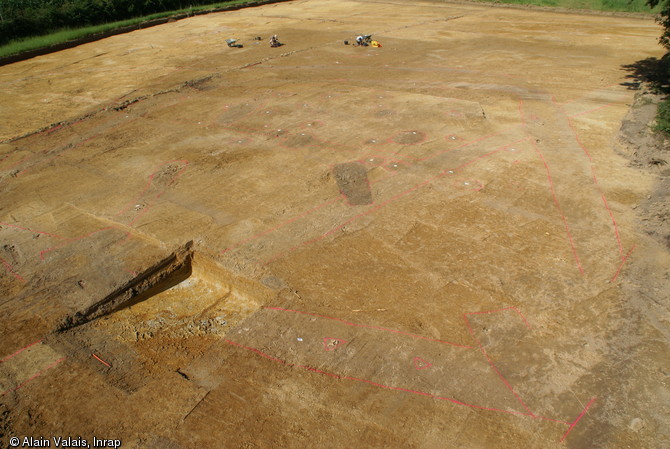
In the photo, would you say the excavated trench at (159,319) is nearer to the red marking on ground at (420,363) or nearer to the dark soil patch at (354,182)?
the red marking on ground at (420,363)

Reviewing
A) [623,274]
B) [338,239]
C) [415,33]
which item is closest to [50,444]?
[338,239]

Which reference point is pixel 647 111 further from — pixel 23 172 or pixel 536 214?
pixel 23 172

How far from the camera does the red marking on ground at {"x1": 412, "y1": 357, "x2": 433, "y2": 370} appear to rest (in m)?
6.39

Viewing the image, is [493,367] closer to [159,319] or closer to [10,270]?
[159,319]

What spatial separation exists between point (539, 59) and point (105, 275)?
63.5ft

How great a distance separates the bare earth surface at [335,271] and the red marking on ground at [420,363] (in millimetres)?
25

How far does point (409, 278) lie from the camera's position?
8.07 metres

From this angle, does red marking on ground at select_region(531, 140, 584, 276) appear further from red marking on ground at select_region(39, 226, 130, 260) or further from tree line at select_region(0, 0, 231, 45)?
tree line at select_region(0, 0, 231, 45)

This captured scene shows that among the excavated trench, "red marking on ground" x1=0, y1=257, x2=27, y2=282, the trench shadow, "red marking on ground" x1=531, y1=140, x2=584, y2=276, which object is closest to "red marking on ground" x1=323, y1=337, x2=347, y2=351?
the excavated trench

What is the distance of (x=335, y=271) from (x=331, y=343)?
1736mm

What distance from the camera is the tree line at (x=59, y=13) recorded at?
26.3 m

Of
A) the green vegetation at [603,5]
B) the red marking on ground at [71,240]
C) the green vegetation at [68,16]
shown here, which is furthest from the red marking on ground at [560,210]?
the green vegetation at [68,16]

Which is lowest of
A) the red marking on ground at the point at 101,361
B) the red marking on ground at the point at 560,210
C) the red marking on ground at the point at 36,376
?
the red marking on ground at the point at 101,361

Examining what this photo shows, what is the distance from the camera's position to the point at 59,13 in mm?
28219
